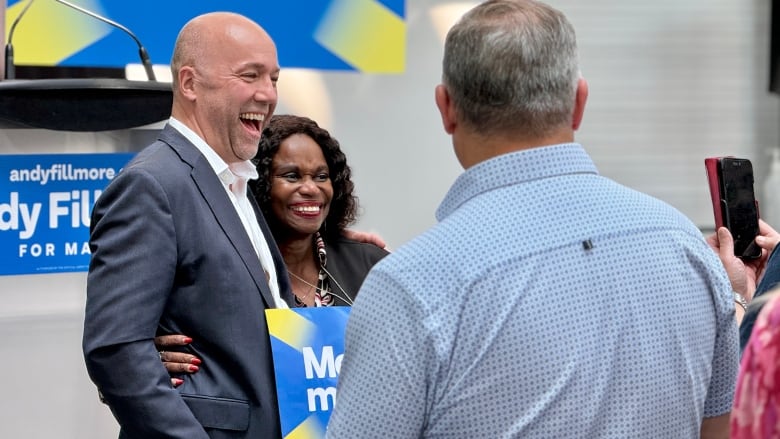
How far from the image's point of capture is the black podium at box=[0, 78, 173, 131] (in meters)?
3.07


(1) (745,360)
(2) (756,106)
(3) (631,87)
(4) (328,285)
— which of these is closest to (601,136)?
(3) (631,87)

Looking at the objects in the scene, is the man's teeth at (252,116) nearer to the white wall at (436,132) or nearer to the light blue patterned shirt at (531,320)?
the white wall at (436,132)

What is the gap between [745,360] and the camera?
1156mm

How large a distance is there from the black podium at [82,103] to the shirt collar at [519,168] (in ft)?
5.86

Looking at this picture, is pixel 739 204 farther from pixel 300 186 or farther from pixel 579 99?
pixel 300 186

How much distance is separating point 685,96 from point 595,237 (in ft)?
15.3

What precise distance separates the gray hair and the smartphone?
4.00 feet

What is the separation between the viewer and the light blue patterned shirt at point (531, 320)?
1.53 m

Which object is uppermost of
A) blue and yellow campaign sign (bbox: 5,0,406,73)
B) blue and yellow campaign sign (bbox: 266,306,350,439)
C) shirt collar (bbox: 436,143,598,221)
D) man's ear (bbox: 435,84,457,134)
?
blue and yellow campaign sign (bbox: 5,0,406,73)

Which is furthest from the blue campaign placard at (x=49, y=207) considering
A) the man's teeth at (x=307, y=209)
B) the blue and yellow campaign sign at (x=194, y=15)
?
the blue and yellow campaign sign at (x=194, y=15)

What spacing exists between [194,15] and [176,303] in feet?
7.50

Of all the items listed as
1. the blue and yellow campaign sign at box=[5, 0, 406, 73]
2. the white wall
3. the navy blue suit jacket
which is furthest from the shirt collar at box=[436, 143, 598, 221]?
the blue and yellow campaign sign at box=[5, 0, 406, 73]

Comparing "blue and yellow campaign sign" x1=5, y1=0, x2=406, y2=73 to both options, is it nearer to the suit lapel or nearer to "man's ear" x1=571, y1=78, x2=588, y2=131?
the suit lapel

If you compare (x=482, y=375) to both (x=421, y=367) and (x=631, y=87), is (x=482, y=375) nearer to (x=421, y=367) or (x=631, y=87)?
(x=421, y=367)
